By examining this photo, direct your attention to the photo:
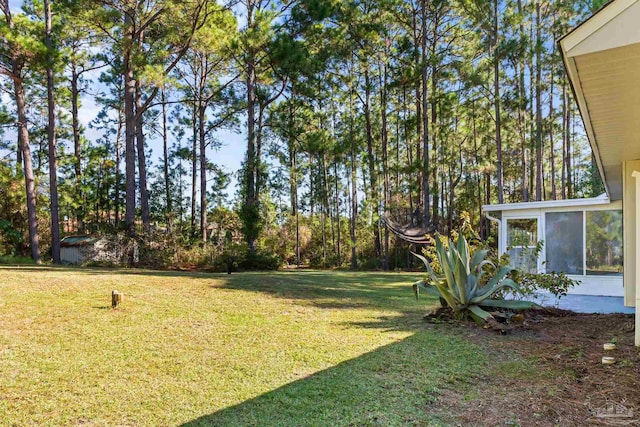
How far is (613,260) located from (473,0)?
1016 cm

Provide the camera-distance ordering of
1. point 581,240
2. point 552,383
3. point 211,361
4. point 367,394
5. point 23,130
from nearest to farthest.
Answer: point 367,394, point 552,383, point 211,361, point 581,240, point 23,130

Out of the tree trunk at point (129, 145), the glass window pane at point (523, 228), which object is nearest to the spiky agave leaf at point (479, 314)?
the glass window pane at point (523, 228)

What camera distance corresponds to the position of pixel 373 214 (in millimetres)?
19359

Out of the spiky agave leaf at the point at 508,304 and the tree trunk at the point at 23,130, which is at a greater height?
the tree trunk at the point at 23,130

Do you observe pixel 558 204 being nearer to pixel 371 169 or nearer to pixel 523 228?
pixel 523 228

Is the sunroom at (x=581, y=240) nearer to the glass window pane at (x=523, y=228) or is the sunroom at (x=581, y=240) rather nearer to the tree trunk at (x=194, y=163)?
the glass window pane at (x=523, y=228)

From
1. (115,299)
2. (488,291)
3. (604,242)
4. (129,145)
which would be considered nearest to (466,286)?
(488,291)

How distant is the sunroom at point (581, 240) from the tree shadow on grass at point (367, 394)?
5.75 meters

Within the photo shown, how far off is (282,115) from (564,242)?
1208 centimetres

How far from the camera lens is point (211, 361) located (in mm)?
3273

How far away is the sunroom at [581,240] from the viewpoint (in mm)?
8438

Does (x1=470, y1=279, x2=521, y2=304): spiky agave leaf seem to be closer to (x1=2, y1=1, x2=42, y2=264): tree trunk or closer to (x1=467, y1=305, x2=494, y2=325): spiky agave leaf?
(x1=467, y1=305, x2=494, y2=325): spiky agave leaf

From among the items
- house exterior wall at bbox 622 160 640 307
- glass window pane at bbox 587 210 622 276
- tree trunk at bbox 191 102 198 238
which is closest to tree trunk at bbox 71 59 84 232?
tree trunk at bbox 191 102 198 238

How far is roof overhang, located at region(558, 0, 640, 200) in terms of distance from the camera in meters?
1.82
